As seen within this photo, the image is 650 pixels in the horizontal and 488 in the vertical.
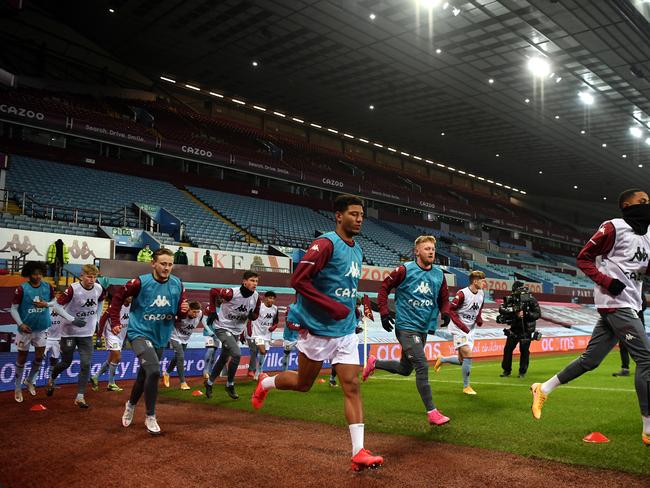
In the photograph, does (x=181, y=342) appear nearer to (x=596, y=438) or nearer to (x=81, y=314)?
(x=81, y=314)

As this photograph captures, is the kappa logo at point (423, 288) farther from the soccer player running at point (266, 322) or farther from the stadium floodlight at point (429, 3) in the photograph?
the stadium floodlight at point (429, 3)

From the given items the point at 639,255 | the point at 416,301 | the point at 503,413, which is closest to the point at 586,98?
the point at 503,413

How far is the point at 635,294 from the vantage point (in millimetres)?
5203

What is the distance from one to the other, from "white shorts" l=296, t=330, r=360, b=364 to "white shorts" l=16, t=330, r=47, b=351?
259 inches

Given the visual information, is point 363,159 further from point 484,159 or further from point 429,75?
point 429,75

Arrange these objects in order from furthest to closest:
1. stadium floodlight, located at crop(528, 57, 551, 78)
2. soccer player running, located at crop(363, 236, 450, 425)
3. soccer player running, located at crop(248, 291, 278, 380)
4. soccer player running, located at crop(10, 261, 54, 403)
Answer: stadium floodlight, located at crop(528, 57, 551, 78) < soccer player running, located at crop(248, 291, 278, 380) < soccer player running, located at crop(10, 261, 54, 403) < soccer player running, located at crop(363, 236, 450, 425)

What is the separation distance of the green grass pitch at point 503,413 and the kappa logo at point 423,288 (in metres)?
1.70

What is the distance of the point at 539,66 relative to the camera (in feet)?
83.4

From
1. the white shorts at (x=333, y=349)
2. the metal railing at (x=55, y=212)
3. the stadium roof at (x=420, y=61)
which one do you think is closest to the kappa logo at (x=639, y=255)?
the white shorts at (x=333, y=349)

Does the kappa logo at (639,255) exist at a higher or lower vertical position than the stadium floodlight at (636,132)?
lower

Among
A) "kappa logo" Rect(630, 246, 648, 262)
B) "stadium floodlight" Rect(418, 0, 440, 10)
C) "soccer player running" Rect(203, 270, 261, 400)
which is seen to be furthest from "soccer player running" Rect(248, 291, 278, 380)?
"stadium floodlight" Rect(418, 0, 440, 10)

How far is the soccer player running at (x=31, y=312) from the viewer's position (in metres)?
9.16

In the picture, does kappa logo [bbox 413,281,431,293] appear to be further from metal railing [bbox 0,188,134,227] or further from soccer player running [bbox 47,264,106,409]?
metal railing [bbox 0,188,134,227]

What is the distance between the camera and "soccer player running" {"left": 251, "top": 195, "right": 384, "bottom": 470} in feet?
15.6
